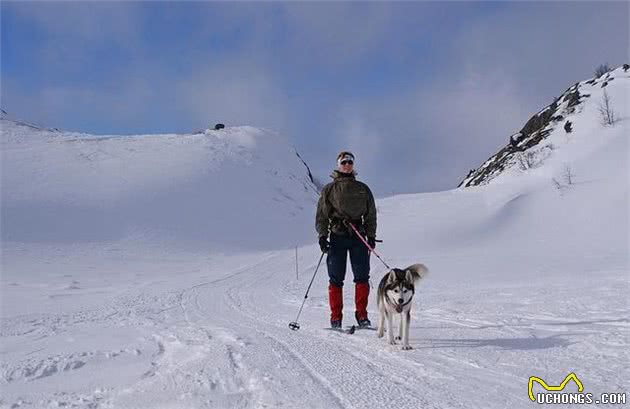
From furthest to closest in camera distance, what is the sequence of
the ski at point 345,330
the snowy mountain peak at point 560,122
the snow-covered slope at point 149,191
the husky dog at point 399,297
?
the snowy mountain peak at point 560,122
the snow-covered slope at point 149,191
the ski at point 345,330
the husky dog at point 399,297

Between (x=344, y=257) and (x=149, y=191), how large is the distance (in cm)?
2649

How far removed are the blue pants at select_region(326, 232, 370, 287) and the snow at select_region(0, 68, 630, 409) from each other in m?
0.84

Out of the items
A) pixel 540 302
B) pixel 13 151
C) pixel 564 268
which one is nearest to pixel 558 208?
pixel 564 268

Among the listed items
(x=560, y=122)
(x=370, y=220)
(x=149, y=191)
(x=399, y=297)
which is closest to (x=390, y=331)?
(x=399, y=297)

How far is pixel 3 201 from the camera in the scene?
2509 centimetres

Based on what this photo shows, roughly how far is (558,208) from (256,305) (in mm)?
24406

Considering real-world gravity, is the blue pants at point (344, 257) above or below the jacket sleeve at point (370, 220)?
below

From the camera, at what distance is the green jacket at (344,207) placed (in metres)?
6.48

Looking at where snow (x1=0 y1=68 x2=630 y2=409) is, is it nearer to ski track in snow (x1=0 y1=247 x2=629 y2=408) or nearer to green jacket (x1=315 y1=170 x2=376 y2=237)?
ski track in snow (x1=0 y1=247 x2=629 y2=408)

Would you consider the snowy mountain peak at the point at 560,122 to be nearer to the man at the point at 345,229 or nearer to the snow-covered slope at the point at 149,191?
the snow-covered slope at the point at 149,191

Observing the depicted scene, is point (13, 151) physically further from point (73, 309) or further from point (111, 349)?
point (111, 349)

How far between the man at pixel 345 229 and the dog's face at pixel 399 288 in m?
1.14

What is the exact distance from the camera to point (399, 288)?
203 inches

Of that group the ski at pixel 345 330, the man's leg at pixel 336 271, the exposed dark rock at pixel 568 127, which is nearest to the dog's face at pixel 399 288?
the ski at pixel 345 330
